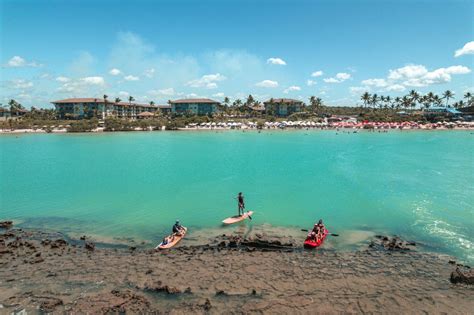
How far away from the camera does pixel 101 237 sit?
836 inches

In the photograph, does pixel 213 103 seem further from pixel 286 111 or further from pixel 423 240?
pixel 423 240

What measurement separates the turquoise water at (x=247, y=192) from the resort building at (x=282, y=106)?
3924 inches

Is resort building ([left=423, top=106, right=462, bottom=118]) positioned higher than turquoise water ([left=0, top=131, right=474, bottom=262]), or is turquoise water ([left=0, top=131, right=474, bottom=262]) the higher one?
resort building ([left=423, top=106, right=462, bottom=118])

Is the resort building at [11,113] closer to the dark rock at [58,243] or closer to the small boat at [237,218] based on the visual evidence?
the dark rock at [58,243]

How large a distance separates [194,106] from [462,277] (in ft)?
490

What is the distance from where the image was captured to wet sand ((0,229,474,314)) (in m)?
12.7

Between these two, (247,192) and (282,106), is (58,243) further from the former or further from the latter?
(282,106)

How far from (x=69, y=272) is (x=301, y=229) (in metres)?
14.1

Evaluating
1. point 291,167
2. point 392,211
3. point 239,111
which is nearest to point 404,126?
point 239,111

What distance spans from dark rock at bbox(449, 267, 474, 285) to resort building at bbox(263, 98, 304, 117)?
146875mm

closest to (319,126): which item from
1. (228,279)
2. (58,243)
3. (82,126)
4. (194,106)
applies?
(194,106)

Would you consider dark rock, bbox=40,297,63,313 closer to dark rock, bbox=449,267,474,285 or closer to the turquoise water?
the turquoise water

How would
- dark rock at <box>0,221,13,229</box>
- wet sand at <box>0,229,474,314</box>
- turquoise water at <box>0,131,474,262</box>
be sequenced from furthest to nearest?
1. turquoise water at <box>0,131,474,262</box>
2. dark rock at <box>0,221,13,229</box>
3. wet sand at <box>0,229,474,314</box>

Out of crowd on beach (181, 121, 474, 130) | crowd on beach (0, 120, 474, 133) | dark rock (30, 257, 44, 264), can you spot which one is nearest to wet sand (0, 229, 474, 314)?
dark rock (30, 257, 44, 264)
